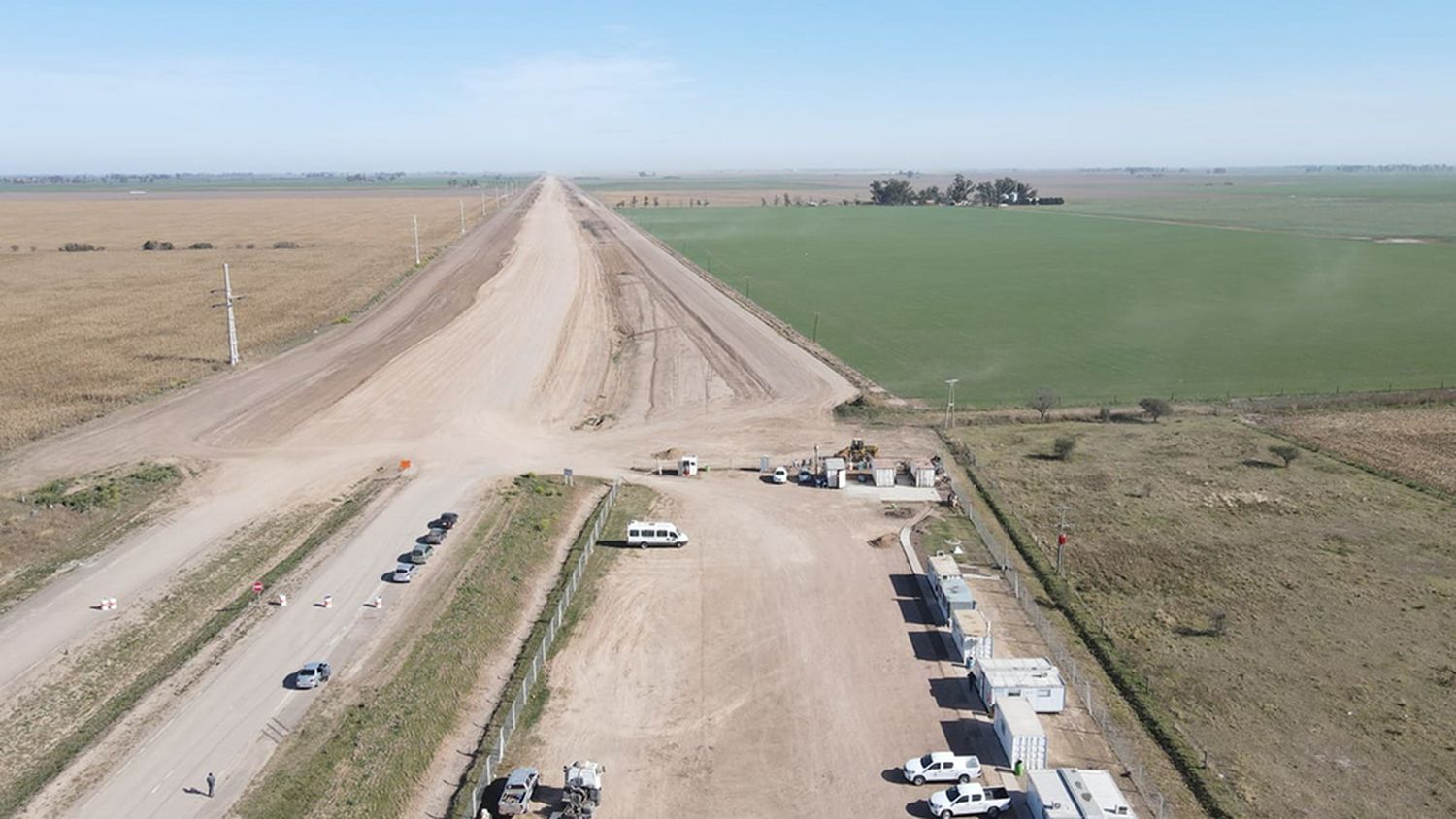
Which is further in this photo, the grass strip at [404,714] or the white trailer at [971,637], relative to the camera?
the white trailer at [971,637]

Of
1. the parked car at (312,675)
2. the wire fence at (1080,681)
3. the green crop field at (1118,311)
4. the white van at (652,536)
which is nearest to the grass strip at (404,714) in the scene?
the parked car at (312,675)

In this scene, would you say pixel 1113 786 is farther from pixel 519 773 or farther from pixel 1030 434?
pixel 1030 434

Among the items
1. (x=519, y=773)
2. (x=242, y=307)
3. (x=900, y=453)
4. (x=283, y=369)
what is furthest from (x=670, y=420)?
(x=242, y=307)

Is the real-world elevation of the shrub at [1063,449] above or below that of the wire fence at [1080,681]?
above

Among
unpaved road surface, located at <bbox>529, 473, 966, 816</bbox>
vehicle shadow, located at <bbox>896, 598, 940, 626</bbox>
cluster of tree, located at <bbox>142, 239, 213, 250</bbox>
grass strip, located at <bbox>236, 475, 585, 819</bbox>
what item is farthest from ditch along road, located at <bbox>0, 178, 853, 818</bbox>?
cluster of tree, located at <bbox>142, 239, 213, 250</bbox>

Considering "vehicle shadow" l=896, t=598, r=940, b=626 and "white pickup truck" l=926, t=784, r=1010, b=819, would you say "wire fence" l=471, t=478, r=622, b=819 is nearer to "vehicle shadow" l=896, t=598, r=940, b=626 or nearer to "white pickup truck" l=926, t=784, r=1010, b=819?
"white pickup truck" l=926, t=784, r=1010, b=819

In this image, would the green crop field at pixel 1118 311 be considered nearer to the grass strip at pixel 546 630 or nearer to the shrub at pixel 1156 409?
the shrub at pixel 1156 409

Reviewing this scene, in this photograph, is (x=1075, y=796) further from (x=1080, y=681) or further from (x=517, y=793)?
(x=517, y=793)
